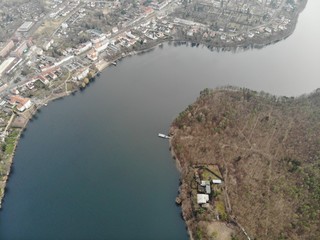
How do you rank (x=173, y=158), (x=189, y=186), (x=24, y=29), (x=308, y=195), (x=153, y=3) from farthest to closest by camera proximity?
(x=153, y=3), (x=24, y=29), (x=173, y=158), (x=189, y=186), (x=308, y=195)

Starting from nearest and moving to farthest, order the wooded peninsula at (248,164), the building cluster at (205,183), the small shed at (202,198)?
the wooded peninsula at (248,164), the small shed at (202,198), the building cluster at (205,183)

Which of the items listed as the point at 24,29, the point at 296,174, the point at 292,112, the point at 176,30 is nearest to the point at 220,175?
the point at 296,174

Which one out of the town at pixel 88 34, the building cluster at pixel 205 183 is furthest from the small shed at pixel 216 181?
the town at pixel 88 34

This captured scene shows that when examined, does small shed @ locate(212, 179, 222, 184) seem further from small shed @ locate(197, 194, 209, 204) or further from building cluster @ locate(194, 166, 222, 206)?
small shed @ locate(197, 194, 209, 204)

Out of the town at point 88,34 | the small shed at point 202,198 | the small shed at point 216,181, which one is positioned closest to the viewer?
the small shed at point 202,198

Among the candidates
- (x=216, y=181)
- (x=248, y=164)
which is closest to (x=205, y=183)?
(x=216, y=181)

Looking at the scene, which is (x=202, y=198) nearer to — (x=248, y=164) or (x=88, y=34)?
(x=248, y=164)

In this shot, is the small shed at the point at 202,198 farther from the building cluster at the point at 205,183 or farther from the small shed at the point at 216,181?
the small shed at the point at 216,181

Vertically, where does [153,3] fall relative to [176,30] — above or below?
above

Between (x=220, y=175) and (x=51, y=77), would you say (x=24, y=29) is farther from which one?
(x=220, y=175)
